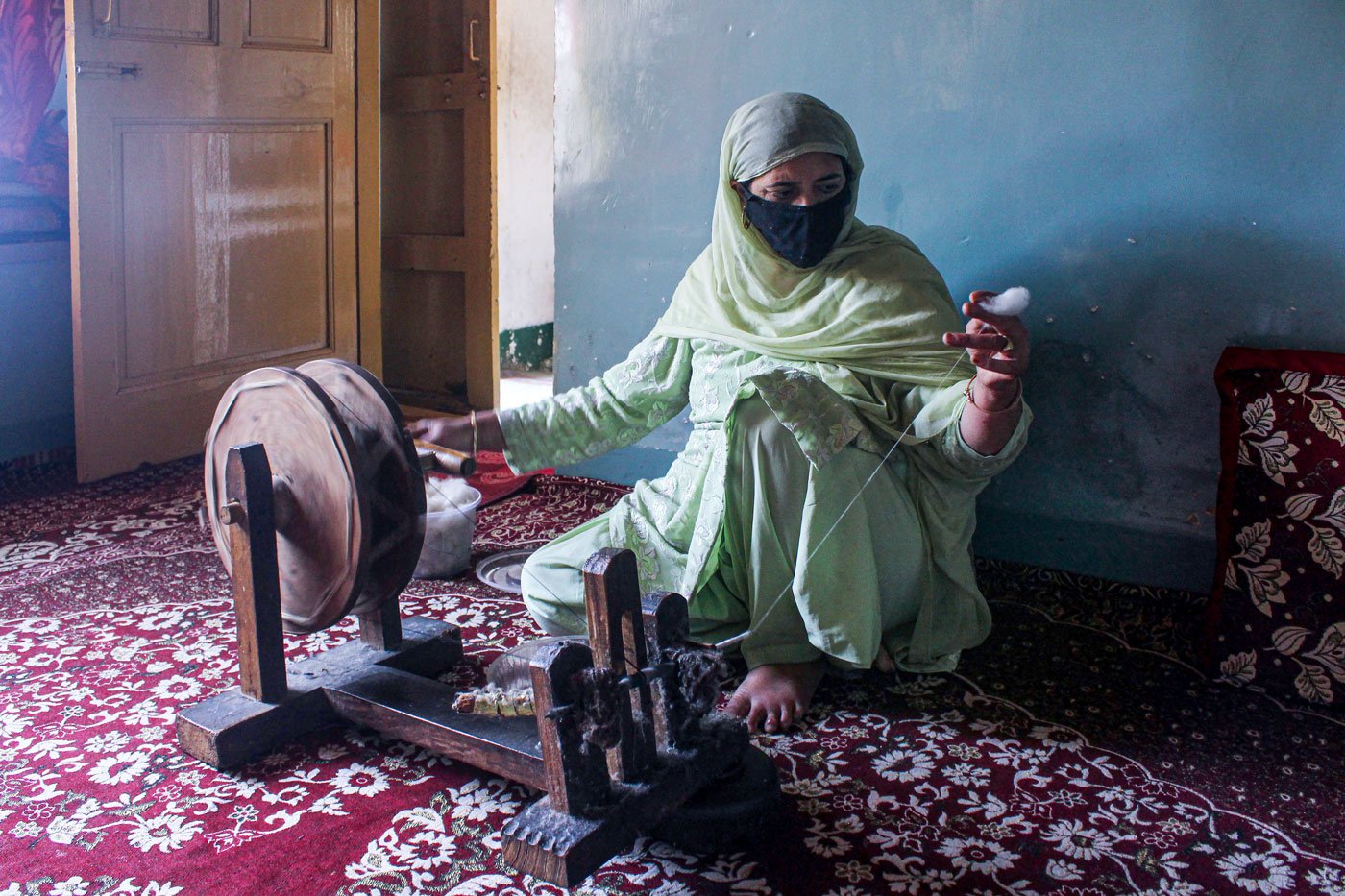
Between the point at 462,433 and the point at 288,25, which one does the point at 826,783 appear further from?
the point at 288,25

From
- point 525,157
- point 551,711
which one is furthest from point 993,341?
point 525,157

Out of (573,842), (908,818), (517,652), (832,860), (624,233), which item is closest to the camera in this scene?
(573,842)

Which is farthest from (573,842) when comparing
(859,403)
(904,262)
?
(904,262)

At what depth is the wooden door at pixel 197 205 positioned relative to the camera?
11.6 ft

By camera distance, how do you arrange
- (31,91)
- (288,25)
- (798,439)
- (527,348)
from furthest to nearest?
1. (527,348)
2. (288,25)
3. (31,91)
4. (798,439)

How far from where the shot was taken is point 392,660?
2203 millimetres

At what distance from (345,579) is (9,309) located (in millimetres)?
2478

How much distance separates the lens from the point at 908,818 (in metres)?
1.80

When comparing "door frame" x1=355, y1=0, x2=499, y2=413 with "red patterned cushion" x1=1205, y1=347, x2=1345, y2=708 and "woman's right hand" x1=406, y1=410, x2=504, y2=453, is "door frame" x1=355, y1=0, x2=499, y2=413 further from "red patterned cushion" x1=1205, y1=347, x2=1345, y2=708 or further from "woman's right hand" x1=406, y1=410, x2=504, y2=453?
"red patterned cushion" x1=1205, y1=347, x2=1345, y2=708

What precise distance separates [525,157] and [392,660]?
3.95 m

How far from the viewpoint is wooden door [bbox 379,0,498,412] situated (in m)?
4.59

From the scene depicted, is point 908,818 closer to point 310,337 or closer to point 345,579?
point 345,579

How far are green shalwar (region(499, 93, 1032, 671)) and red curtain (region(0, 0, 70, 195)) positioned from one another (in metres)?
2.35

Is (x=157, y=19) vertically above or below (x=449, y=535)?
above
